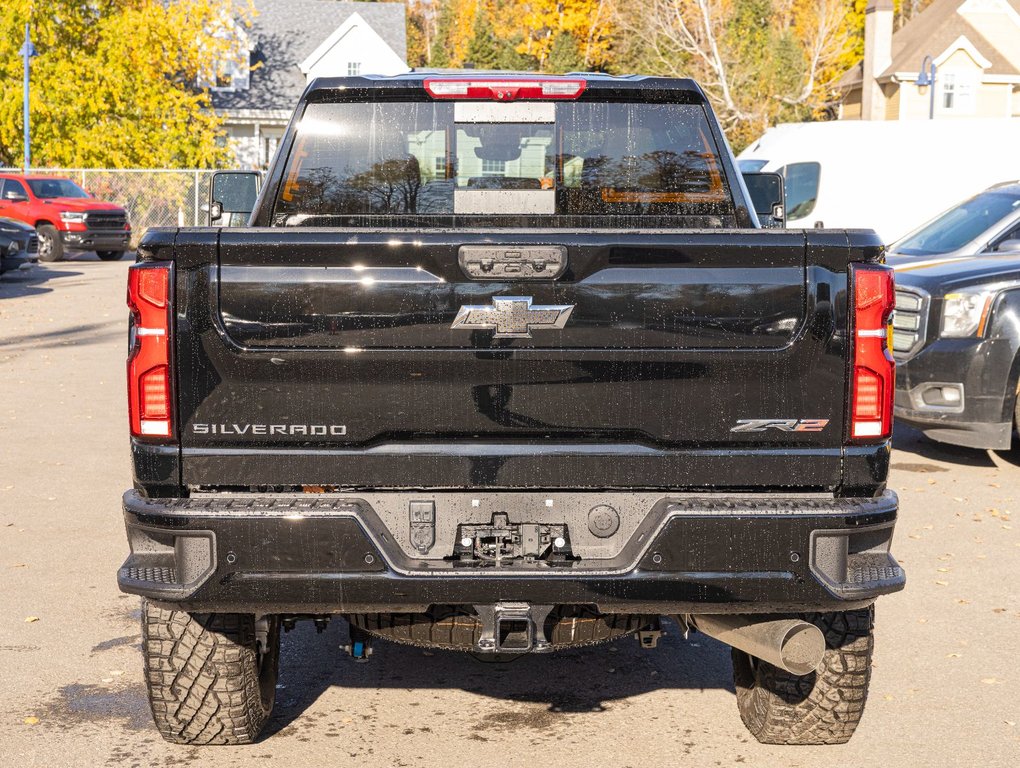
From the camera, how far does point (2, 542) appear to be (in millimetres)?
7566

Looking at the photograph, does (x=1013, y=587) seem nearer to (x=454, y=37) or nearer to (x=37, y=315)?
(x=37, y=315)

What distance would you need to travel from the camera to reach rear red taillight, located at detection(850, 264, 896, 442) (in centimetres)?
398

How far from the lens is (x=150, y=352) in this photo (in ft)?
12.9

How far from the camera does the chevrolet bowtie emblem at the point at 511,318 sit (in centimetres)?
389

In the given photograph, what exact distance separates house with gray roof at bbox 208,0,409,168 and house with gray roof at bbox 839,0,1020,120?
62.4 ft

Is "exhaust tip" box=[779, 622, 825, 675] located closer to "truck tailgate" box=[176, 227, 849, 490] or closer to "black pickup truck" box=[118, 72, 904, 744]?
"black pickup truck" box=[118, 72, 904, 744]

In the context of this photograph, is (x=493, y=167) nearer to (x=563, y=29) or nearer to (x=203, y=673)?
(x=203, y=673)

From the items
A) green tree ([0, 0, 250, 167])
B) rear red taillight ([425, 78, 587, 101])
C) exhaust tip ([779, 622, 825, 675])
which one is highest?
green tree ([0, 0, 250, 167])

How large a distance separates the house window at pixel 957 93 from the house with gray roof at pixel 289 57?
73.4ft

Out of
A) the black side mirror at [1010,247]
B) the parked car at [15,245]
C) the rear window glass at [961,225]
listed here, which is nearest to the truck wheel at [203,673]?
the black side mirror at [1010,247]

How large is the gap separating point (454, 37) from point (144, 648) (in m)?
77.1

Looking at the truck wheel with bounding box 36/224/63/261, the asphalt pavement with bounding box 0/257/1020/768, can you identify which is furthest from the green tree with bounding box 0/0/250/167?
the asphalt pavement with bounding box 0/257/1020/768

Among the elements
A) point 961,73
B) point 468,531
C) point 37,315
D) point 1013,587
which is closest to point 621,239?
point 468,531

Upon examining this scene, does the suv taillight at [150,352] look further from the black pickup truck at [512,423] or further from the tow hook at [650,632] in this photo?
the tow hook at [650,632]
